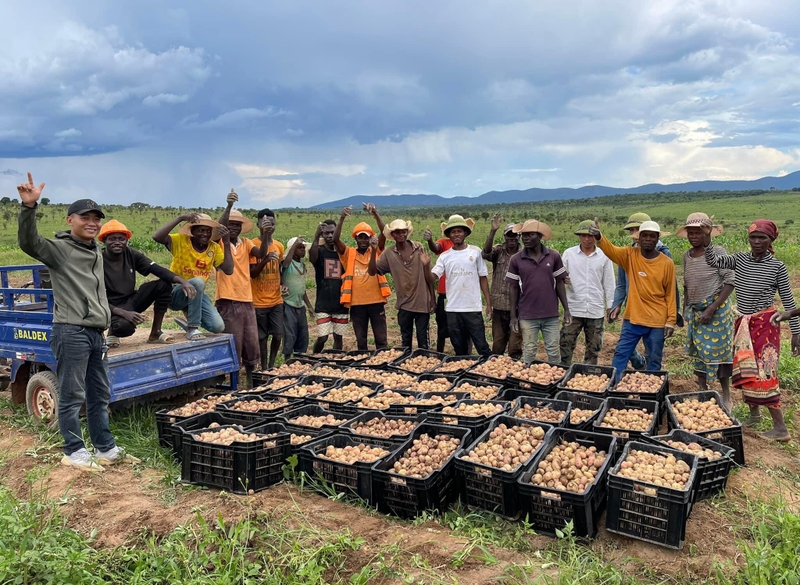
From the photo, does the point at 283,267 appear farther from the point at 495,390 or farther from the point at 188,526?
the point at 188,526

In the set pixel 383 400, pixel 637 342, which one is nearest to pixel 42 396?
pixel 383 400

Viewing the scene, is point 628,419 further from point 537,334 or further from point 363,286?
point 363,286

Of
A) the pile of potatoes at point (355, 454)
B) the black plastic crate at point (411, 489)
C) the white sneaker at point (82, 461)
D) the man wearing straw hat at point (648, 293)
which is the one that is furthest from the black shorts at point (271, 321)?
the man wearing straw hat at point (648, 293)

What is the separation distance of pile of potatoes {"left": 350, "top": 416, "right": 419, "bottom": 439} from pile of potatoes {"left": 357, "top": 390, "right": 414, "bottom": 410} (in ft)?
1.02

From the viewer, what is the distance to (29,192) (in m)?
4.02

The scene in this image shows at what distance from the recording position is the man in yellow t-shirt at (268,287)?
727 cm

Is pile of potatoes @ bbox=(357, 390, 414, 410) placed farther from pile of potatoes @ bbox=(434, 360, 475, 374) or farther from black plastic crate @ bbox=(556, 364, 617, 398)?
black plastic crate @ bbox=(556, 364, 617, 398)

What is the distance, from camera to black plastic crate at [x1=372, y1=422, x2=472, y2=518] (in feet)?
12.9

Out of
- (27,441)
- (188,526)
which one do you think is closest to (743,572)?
(188,526)

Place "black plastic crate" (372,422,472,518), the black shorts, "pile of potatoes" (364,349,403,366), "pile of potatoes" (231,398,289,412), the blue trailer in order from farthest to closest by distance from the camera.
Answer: the black shorts < "pile of potatoes" (364,349,403,366) < the blue trailer < "pile of potatoes" (231,398,289,412) < "black plastic crate" (372,422,472,518)

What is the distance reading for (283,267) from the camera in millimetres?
7723

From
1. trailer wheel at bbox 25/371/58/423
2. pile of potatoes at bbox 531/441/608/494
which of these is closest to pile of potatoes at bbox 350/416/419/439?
pile of potatoes at bbox 531/441/608/494

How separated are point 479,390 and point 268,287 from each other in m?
3.03

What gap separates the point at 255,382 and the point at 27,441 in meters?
2.21
